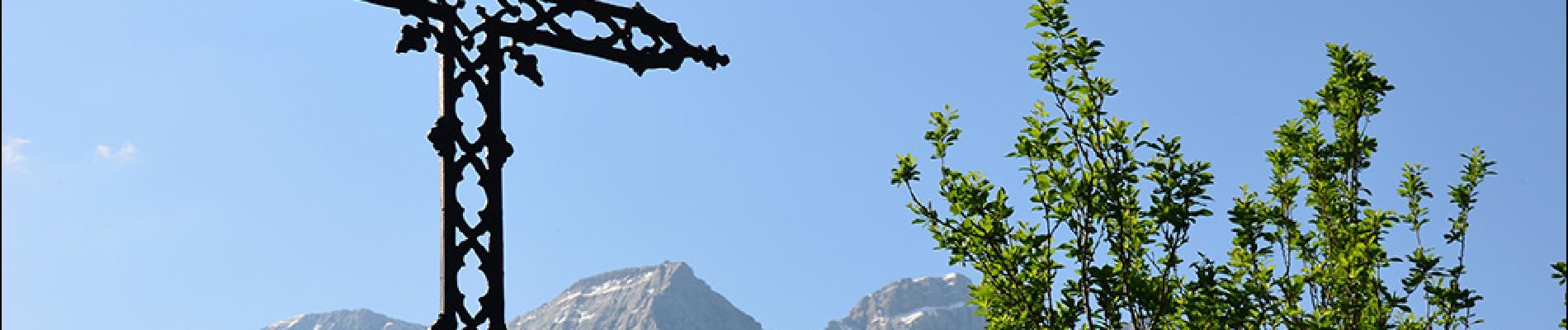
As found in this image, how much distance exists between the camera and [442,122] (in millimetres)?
3963

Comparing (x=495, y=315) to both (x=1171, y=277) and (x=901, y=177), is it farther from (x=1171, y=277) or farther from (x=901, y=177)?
(x=1171, y=277)

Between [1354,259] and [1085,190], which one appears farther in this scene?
[1354,259]

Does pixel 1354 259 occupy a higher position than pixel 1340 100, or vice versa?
pixel 1340 100

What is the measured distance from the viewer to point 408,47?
4039 millimetres

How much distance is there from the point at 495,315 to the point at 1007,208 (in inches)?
178

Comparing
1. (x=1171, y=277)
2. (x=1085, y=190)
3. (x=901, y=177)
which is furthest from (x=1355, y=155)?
(x=901, y=177)

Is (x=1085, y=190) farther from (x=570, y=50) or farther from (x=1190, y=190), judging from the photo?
(x=570, y=50)

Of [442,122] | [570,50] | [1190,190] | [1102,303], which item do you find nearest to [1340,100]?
[1190,190]

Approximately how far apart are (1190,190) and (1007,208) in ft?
3.27

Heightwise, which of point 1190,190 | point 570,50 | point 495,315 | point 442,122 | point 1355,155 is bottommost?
point 495,315

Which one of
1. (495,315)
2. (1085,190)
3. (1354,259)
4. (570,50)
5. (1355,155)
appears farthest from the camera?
(1355,155)

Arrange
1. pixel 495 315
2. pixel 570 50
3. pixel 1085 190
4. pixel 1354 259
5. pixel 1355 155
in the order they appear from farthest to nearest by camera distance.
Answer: pixel 1355 155 → pixel 1354 259 → pixel 1085 190 → pixel 570 50 → pixel 495 315

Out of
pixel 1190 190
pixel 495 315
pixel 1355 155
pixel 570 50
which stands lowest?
pixel 495 315

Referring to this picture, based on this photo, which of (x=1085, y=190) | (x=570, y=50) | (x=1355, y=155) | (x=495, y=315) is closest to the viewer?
(x=495, y=315)
